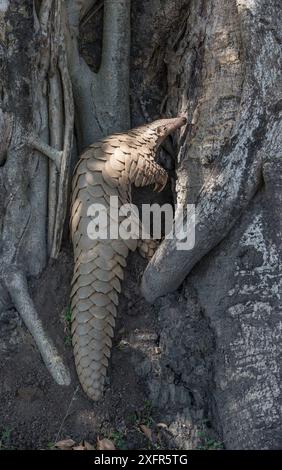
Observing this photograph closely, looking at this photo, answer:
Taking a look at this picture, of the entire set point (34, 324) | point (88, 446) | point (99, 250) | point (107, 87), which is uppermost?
point (107, 87)

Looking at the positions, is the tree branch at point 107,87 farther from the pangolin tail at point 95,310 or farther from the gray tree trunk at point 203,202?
the pangolin tail at point 95,310

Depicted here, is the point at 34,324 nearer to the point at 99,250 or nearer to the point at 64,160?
the point at 99,250

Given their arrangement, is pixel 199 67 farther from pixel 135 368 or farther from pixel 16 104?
pixel 135 368

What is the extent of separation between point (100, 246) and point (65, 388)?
69 cm

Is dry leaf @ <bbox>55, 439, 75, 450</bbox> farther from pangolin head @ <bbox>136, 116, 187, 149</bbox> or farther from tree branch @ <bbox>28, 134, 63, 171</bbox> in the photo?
pangolin head @ <bbox>136, 116, 187, 149</bbox>

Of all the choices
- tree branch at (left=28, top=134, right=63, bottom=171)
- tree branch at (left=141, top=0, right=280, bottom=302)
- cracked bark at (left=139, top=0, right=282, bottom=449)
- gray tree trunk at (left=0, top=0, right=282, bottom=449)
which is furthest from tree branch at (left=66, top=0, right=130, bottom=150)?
tree branch at (left=141, top=0, right=280, bottom=302)

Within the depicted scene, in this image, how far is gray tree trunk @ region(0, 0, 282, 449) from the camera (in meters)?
3.08

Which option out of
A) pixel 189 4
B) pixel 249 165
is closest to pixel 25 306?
pixel 249 165

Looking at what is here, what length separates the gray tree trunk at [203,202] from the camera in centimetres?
308

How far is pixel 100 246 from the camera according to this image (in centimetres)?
332

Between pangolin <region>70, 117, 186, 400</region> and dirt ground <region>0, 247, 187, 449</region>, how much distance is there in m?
0.08

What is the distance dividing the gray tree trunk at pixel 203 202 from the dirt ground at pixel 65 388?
0.22 feet

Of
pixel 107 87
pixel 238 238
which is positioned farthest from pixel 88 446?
pixel 107 87

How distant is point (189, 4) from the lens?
147 inches
